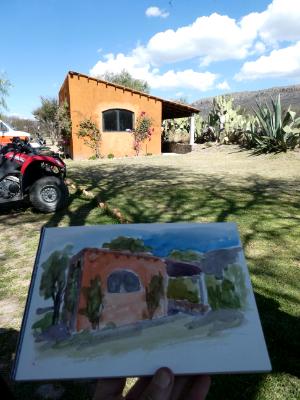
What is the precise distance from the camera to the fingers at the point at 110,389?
4.90 feet

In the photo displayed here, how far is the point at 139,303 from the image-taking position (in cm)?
161

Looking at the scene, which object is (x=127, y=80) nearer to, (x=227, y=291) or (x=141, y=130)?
(x=141, y=130)

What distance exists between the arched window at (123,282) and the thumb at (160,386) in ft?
1.18

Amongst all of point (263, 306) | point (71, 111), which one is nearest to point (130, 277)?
point (263, 306)

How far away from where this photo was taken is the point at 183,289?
1647 millimetres

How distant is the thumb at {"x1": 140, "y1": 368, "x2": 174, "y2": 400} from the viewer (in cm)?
133

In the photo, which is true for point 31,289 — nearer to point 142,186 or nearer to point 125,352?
point 125,352

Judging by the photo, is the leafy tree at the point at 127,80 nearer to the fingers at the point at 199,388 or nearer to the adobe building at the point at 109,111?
the adobe building at the point at 109,111

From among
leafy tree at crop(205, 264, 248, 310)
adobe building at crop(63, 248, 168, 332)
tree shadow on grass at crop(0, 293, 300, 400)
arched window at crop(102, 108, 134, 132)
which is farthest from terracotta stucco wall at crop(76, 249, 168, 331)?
arched window at crop(102, 108, 134, 132)

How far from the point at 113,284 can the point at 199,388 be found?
500 millimetres

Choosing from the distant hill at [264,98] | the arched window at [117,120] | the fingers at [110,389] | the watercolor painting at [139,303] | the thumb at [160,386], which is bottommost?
the fingers at [110,389]

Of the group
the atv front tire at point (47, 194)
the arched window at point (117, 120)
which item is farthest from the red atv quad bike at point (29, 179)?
the arched window at point (117, 120)

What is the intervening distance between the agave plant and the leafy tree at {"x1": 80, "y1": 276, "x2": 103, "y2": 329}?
1360 centimetres

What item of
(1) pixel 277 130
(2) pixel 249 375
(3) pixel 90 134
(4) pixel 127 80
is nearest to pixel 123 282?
(2) pixel 249 375
